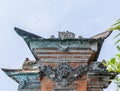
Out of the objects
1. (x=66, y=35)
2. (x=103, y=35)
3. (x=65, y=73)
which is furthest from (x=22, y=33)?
(x=103, y=35)

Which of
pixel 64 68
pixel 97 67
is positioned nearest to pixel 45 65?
pixel 64 68

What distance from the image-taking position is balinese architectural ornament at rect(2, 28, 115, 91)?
13422mm

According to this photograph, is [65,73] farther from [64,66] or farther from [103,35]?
[103,35]

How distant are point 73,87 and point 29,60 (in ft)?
6.05

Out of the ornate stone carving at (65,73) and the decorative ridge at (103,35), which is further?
the decorative ridge at (103,35)

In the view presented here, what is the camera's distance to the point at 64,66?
13.6 metres

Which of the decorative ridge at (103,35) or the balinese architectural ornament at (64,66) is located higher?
the decorative ridge at (103,35)

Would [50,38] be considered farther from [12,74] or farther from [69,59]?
[12,74]

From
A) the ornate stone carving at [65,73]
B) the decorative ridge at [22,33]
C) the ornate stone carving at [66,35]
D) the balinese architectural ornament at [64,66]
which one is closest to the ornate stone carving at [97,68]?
the balinese architectural ornament at [64,66]

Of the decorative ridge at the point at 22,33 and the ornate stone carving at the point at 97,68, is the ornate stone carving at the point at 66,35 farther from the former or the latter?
the ornate stone carving at the point at 97,68

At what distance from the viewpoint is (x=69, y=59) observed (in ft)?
44.8

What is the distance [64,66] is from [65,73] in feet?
0.77

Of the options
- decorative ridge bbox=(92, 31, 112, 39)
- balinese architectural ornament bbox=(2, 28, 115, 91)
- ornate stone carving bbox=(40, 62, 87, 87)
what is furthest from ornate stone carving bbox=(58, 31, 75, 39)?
ornate stone carving bbox=(40, 62, 87, 87)

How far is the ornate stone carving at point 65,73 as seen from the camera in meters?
13.5
